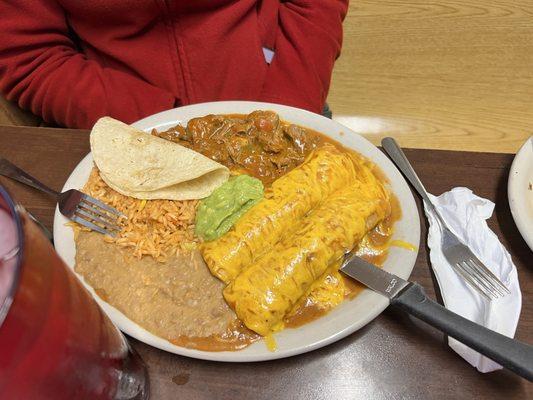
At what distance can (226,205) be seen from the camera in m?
0.99

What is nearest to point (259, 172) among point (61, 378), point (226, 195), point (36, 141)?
point (226, 195)

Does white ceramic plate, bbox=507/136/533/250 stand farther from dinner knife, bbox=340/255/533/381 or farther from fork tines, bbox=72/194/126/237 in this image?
fork tines, bbox=72/194/126/237

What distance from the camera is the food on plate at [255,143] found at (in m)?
1.16

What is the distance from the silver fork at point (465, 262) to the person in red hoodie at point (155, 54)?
1.93 ft

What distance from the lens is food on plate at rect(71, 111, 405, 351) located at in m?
0.84

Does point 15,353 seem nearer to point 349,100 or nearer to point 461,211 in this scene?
point 461,211

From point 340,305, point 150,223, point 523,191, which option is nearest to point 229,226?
point 150,223

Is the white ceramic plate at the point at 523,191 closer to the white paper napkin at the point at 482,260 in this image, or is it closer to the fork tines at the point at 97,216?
the white paper napkin at the point at 482,260

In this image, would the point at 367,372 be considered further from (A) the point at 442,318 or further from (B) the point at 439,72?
(B) the point at 439,72

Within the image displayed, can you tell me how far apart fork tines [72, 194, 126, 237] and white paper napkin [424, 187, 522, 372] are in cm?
70

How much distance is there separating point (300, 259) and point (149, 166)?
0.48 meters

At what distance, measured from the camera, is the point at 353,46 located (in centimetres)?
242

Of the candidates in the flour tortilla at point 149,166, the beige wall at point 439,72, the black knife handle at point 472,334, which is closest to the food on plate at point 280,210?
the flour tortilla at point 149,166

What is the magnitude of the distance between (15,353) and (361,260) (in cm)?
67
